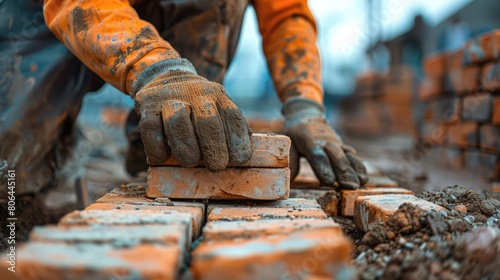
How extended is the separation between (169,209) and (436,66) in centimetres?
504

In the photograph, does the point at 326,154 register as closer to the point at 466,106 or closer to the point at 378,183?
the point at 378,183

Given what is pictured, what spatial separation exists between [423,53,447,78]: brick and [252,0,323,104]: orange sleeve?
3.03 metres

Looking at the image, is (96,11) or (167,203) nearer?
(167,203)

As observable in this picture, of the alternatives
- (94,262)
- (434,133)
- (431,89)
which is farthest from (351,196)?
(431,89)

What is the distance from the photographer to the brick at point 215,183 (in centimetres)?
199

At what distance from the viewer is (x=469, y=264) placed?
1.42 meters

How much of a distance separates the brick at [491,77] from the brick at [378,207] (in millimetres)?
2456

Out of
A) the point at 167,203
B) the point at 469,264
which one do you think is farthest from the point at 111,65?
the point at 469,264

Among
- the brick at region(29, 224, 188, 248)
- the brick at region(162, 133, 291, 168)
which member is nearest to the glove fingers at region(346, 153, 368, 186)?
the brick at region(162, 133, 291, 168)

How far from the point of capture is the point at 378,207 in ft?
6.43

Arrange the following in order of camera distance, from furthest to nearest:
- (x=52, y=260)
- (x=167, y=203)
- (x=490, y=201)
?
1. (x=490, y=201)
2. (x=167, y=203)
3. (x=52, y=260)

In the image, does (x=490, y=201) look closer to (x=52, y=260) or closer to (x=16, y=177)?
(x=52, y=260)

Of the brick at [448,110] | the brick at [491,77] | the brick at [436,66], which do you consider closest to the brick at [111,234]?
the brick at [491,77]

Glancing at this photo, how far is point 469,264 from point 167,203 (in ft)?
3.56
